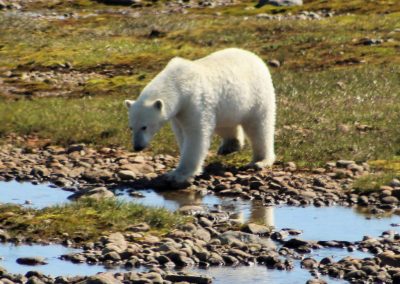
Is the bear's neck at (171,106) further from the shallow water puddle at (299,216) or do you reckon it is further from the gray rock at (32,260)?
the gray rock at (32,260)

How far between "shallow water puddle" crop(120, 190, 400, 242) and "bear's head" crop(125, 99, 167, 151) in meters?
0.84

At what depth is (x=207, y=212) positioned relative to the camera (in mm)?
17375

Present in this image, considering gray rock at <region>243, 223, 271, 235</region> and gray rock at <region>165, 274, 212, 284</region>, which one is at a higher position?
gray rock at <region>165, 274, 212, 284</region>

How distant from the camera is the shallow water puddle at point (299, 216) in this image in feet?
53.1

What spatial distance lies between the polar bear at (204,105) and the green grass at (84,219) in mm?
2563

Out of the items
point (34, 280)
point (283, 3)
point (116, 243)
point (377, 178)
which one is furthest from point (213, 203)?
point (283, 3)

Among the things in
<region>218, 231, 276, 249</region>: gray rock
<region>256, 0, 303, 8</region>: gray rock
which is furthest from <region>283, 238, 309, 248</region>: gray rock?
<region>256, 0, 303, 8</region>: gray rock

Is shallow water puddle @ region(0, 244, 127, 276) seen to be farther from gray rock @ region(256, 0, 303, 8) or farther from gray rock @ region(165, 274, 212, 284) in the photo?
gray rock @ region(256, 0, 303, 8)

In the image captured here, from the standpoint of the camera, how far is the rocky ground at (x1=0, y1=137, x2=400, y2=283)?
13.9 m

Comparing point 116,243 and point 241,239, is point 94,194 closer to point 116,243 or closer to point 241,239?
point 116,243

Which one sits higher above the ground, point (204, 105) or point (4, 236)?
point (204, 105)

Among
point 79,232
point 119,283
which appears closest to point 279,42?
point 79,232

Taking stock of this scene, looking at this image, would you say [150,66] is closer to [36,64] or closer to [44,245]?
[36,64]

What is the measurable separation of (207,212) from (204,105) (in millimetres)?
2598
